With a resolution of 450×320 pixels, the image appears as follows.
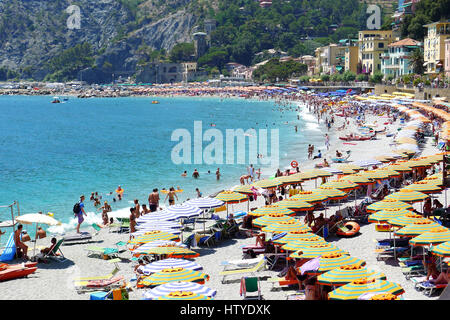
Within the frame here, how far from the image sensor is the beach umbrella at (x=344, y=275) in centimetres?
959

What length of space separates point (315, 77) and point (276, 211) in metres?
108

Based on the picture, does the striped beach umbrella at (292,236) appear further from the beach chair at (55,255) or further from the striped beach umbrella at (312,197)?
the beach chair at (55,255)

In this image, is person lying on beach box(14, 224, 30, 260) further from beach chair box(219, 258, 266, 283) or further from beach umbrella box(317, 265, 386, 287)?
beach umbrella box(317, 265, 386, 287)

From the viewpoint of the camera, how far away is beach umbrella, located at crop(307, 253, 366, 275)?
10.5 meters

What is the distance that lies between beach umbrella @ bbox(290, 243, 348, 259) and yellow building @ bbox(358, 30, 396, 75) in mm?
89579

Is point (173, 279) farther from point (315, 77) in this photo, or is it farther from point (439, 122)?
point (315, 77)

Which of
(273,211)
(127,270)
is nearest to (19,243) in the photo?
(127,270)

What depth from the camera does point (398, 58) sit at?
8550 cm

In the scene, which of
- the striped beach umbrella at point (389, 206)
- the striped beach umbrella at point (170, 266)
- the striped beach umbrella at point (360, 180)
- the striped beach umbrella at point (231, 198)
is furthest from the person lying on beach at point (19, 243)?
the striped beach umbrella at point (360, 180)

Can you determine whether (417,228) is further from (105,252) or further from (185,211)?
(105,252)

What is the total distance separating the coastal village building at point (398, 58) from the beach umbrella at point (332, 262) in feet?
243

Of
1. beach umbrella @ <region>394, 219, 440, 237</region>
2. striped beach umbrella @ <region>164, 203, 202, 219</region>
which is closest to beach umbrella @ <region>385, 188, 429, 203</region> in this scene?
beach umbrella @ <region>394, 219, 440, 237</region>

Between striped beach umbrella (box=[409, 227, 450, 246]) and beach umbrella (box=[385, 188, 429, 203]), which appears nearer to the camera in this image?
striped beach umbrella (box=[409, 227, 450, 246])
